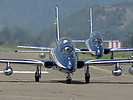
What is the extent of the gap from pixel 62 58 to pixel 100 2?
74.0m

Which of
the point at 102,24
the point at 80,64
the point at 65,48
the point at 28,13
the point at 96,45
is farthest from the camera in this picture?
the point at 102,24

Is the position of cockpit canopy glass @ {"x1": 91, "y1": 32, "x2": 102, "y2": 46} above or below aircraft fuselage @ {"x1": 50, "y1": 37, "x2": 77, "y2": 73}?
above

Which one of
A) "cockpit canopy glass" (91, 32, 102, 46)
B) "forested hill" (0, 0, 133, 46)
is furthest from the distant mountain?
"cockpit canopy glass" (91, 32, 102, 46)

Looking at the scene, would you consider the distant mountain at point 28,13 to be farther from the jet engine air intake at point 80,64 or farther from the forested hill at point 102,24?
the jet engine air intake at point 80,64

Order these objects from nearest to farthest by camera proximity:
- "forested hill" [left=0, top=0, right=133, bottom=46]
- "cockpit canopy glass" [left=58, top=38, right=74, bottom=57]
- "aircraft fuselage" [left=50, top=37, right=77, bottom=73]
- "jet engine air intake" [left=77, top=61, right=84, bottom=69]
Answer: "aircraft fuselage" [left=50, top=37, right=77, bottom=73] < "cockpit canopy glass" [left=58, top=38, right=74, bottom=57] < "jet engine air intake" [left=77, top=61, right=84, bottom=69] < "forested hill" [left=0, top=0, right=133, bottom=46]

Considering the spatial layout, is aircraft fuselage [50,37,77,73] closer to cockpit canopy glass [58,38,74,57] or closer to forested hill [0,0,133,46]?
cockpit canopy glass [58,38,74,57]

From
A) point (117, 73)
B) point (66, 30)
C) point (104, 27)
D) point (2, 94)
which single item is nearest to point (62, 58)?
point (117, 73)

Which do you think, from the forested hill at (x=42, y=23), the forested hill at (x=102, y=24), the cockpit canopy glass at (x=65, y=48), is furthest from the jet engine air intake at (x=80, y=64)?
the forested hill at (x=102, y=24)

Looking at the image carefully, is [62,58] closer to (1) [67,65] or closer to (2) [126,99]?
(1) [67,65]

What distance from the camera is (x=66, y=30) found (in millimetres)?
74188

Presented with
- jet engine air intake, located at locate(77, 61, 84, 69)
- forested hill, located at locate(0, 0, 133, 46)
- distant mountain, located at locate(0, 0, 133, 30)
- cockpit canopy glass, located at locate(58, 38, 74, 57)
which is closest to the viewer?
cockpit canopy glass, located at locate(58, 38, 74, 57)

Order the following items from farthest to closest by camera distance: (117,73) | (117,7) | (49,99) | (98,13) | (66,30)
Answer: (117,7), (98,13), (66,30), (117,73), (49,99)

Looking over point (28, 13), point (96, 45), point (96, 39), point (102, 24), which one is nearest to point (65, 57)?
point (96, 45)

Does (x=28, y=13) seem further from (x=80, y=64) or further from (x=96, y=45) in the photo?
(x=80, y=64)
